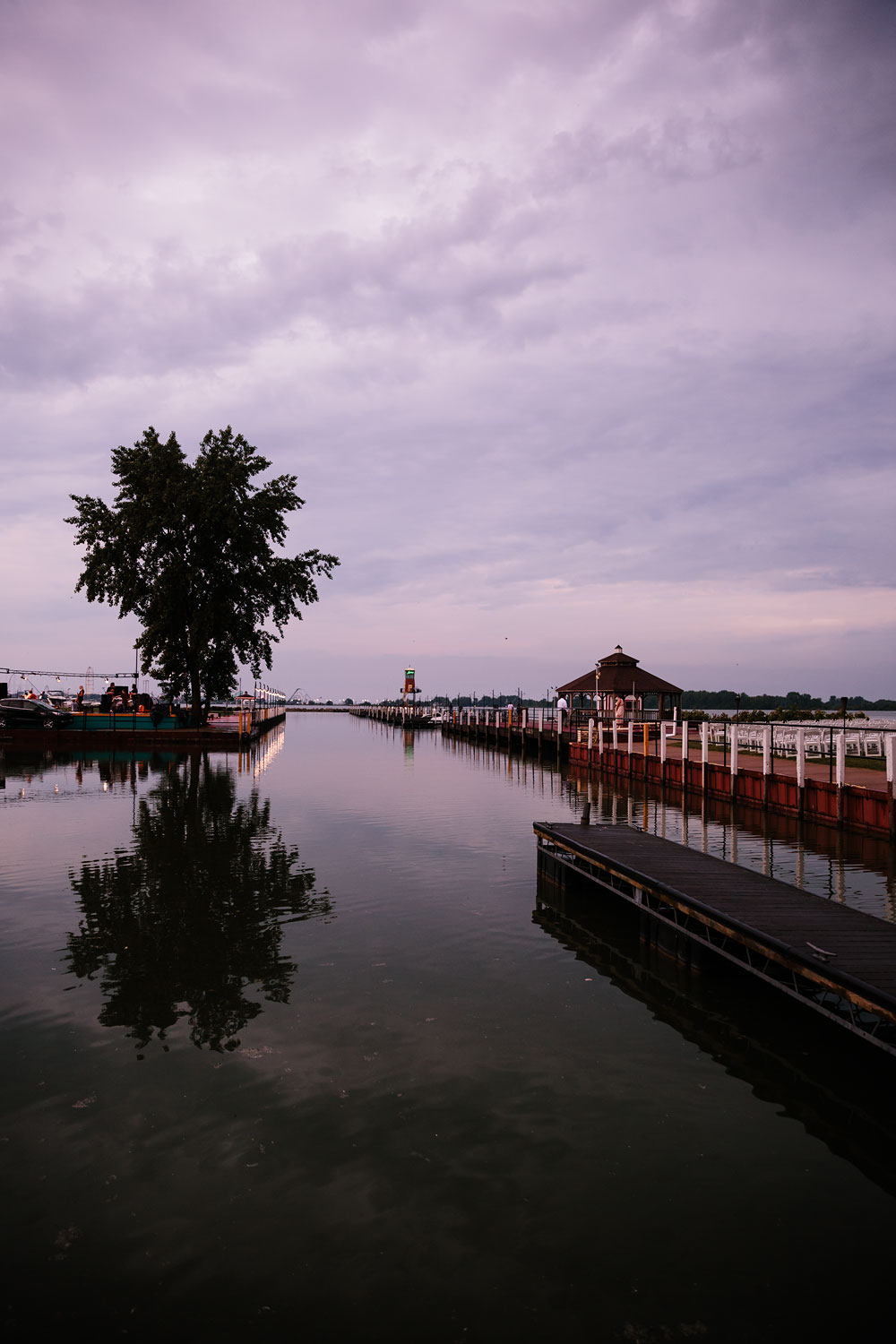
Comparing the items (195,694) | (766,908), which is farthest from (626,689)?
(766,908)

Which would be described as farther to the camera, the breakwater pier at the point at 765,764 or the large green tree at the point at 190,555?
the large green tree at the point at 190,555

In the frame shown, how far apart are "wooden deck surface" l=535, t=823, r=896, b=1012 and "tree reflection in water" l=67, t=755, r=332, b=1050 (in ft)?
15.9

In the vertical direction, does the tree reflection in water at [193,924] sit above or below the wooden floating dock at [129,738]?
below

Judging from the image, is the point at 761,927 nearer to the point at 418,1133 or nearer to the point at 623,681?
the point at 418,1133

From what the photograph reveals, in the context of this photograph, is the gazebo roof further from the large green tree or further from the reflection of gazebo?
the large green tree

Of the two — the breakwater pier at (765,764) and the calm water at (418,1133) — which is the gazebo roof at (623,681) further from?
the calm water at (418,1133)

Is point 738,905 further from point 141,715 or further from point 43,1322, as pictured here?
point 141,715

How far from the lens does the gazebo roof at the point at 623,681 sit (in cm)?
5784

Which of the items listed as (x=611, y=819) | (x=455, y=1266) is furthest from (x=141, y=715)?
(x=455, y=1266)

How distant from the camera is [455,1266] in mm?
4832

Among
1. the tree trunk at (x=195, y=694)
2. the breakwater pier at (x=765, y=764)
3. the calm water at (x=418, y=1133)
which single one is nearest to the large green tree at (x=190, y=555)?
the tree trunk at (x=195, y=694)

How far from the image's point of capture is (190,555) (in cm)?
5112

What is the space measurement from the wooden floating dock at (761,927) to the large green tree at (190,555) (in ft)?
130

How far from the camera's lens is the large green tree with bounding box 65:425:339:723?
49.5 m
